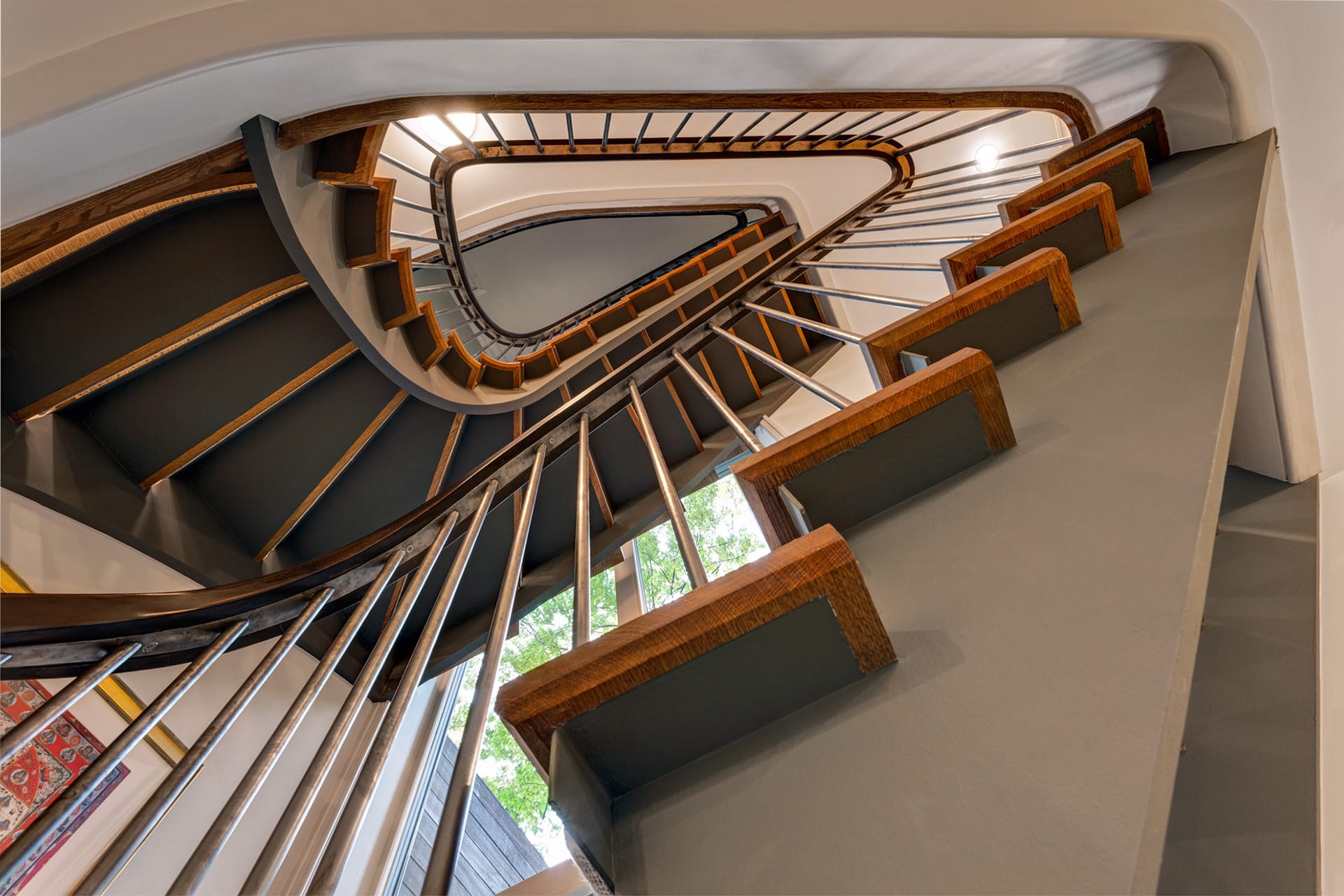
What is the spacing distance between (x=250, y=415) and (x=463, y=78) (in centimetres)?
158

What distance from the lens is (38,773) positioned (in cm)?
142

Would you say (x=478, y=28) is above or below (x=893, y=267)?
above

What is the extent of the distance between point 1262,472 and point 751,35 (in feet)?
3.83

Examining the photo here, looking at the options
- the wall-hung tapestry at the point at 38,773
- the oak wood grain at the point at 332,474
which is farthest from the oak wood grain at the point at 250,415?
the wall-hung tapestry at the point at 38,773

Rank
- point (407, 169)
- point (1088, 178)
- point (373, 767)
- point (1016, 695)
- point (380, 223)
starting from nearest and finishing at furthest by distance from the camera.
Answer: point (1016, 695) < point (373, 767) < point (1088, 178) < point (380, 223) < point (407, 169)

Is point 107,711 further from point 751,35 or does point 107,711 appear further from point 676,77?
point 751,35

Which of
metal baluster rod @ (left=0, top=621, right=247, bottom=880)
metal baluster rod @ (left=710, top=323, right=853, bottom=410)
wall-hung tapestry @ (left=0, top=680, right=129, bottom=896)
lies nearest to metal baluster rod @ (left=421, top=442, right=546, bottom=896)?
metal baluster rod @ (left=0, top=621, right=247, bottom=880)

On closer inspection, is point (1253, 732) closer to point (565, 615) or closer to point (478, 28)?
point (478, 28)

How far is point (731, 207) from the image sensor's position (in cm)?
452

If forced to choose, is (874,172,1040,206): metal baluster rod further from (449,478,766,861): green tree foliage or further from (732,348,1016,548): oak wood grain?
(732,348,1016,548): oak wood grain

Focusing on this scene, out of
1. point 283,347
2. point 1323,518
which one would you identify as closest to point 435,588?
point 283,347

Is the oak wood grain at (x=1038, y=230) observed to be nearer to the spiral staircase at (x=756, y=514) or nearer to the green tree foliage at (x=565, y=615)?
the spiral staircase at (x=756, y=514)

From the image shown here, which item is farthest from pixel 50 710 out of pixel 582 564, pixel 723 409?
pixel 723 409

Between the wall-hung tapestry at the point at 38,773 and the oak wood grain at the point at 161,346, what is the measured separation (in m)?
0.79
